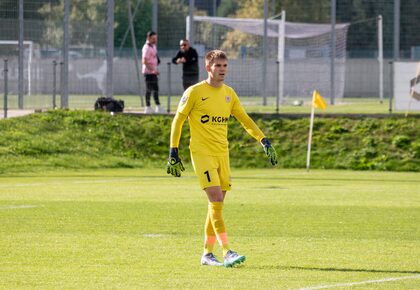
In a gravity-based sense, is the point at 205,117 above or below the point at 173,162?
above

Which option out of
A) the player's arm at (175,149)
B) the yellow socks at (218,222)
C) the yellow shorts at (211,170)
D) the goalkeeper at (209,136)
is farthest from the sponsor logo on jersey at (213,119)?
the yellow socks at (218,222)

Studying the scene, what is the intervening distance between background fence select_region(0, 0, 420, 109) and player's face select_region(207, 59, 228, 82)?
71.6ft

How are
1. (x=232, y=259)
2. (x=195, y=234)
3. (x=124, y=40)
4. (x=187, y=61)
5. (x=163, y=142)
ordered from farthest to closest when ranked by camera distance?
(x=124, y=40) → (x=187, y=61) → (x=163, y=142) → (x=195, y=234) → (x=232, y=259)

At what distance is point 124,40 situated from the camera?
43938 millimetres

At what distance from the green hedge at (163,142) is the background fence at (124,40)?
10.5 feet

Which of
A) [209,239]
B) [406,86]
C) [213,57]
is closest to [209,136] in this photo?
[213,57]

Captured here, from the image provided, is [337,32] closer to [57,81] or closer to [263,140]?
[57,81]

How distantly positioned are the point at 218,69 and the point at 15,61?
24.9 meters

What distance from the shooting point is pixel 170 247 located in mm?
12727

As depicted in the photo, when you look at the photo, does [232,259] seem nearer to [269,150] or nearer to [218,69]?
[269,150]

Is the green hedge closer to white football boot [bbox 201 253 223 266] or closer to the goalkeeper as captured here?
the goalkeeper

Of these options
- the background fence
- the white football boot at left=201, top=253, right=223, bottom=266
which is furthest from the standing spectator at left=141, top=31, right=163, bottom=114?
the white football boot at left=201, top=253, right=223, bottom=266

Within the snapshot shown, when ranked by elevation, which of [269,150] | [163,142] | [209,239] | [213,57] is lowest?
[163,142]

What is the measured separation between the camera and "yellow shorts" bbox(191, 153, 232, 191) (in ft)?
38.4
